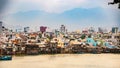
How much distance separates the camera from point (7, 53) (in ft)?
52.7

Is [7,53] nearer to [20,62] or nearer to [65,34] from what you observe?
[20,62]

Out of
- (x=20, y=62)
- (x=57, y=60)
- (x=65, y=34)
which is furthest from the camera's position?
(x=65, y=34)

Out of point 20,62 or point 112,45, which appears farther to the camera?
point 112,45

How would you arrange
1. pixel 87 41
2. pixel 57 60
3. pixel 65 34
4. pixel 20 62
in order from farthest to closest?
pixel 87 41, pixel 65 34, pixel 57 60, pixel 20 62

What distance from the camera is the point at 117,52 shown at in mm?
17547

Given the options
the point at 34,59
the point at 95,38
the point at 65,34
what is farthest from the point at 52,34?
the point at 95,38

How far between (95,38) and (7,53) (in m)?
5.56

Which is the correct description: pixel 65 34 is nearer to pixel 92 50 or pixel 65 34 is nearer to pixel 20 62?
pixel 92 50

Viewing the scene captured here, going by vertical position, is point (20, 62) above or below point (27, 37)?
below

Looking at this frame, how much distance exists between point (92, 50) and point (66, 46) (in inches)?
63.1

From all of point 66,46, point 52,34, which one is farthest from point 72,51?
point 52,34

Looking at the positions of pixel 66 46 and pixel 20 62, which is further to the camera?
pixel 66 46

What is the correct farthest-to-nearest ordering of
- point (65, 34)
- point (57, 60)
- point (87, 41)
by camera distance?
point (87, 41) < point (65, 34) < point (57, 60)

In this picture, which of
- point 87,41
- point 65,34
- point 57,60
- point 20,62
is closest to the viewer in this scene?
point 20,62
